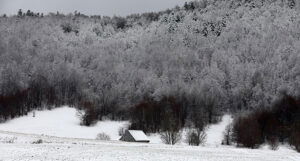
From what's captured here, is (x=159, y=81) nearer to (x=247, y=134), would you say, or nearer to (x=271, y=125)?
(x=271, y=125)

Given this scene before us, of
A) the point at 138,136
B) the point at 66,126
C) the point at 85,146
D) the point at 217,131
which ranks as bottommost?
the point at 217,131

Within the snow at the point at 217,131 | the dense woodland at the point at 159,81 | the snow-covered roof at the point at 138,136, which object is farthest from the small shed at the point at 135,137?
the dense woodland at the point at 159,81

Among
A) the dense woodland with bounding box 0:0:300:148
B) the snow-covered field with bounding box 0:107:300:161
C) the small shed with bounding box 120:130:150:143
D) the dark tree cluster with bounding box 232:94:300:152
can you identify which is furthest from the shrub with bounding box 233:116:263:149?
the small shed with bounding box 120:130:150:143

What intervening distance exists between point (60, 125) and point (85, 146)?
82.9m

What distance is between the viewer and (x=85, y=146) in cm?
4481

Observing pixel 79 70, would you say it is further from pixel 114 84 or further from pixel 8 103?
pixel 8 103

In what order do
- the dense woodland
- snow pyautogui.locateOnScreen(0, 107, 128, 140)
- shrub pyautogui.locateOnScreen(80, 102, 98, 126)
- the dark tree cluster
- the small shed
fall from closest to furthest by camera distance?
the small shed, the dark tree cluster, snow pyautogui.locateOnScreen(0, 107, 128, 140), shrub pyautogui.locateOnScreen(80, 102, 98, 126), the dense woodland

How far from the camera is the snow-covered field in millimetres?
37125

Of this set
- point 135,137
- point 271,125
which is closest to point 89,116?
point 271,125

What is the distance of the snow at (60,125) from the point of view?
11956cm

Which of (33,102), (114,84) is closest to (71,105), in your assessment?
(33,102)

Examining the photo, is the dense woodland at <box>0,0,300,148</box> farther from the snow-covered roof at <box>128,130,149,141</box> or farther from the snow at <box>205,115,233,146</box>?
the snow-covered roof at <box>128,130,149,141</box>

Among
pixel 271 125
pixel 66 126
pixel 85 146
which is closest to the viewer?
pixel 85 146

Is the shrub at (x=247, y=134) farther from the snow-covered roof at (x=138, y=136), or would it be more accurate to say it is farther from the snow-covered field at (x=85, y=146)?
the snow-covered roof at (x=138, y=136)
